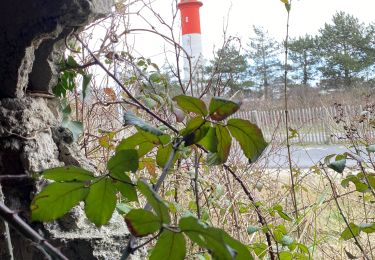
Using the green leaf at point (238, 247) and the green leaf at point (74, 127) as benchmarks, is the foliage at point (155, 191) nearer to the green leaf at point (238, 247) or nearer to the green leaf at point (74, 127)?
the green leaf at point (238, 247)

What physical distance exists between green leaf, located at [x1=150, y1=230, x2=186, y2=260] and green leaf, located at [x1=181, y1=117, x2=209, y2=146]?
0.34ft

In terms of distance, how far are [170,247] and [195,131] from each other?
0.11m

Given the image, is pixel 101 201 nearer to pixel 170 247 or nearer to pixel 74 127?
pixel 170 247

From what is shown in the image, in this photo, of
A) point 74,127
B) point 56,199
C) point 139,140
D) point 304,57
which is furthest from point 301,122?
point 56,199

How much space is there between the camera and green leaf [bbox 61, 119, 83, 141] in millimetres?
801

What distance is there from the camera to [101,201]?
362 millimetres

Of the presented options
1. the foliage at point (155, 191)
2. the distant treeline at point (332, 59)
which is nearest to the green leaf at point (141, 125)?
the foliage at point (155, 191)

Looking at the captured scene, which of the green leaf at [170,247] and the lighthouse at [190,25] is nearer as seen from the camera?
the green leaf at [170,247]

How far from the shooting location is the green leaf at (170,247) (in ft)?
0.94

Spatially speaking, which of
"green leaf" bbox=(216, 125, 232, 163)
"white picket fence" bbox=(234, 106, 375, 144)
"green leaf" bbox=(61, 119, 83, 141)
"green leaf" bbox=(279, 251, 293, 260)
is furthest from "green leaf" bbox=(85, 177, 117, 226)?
"white picket fence" bbox=(234, 106, 375, 144)

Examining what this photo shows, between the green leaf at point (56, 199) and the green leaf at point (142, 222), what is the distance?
0.21 feet

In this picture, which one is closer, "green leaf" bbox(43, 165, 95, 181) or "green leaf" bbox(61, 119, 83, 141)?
"green leaf" bbox(43, 165, 95, 181)

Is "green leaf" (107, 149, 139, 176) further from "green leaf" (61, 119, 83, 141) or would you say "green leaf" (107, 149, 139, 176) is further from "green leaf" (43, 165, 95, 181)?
"green leaf" (61, 119, 83, 141)

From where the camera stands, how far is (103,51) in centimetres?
141
